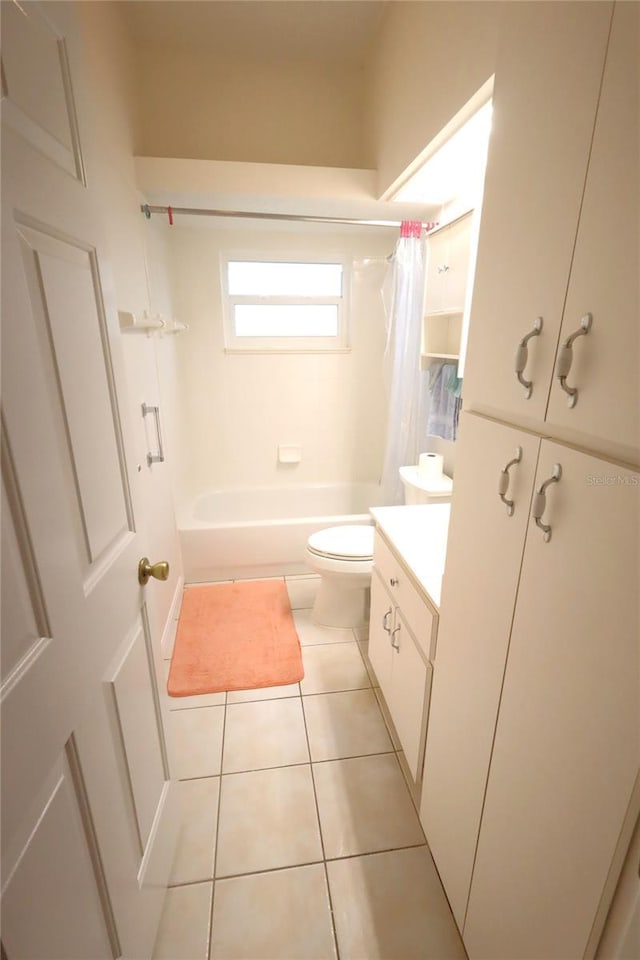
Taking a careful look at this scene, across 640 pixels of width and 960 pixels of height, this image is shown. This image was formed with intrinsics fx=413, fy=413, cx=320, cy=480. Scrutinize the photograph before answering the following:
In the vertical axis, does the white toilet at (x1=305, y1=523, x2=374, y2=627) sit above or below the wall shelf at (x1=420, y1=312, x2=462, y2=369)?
below

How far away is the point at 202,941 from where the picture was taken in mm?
1118

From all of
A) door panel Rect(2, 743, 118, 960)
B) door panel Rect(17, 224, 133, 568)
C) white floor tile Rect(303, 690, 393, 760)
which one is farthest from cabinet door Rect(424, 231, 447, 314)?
door panel Rect(2, 743, 118, 960)

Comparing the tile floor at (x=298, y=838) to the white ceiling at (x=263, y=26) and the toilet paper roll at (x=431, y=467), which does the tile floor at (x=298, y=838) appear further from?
the white ceiling at (x=263, y=26)

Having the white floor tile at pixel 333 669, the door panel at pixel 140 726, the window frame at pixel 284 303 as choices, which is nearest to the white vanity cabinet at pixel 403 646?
the white floor tile at pixel 333 669

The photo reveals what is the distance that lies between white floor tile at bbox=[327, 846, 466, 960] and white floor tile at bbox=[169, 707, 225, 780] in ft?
1.86

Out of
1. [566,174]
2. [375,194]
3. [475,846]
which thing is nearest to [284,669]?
[475,846]

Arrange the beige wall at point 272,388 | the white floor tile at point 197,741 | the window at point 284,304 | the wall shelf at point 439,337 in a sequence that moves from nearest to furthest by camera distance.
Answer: the white floor tile at point 197,741, the wall shelf at point 439,337, the beige wall at point 272,388, the window at point 284,304

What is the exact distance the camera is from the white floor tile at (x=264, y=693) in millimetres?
1887

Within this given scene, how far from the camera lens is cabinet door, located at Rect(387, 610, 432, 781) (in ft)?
4.17

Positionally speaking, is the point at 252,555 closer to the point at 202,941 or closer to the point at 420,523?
the point at 420,523

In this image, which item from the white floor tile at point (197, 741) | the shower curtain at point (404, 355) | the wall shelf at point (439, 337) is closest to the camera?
the white floor tile at point (197, 741)

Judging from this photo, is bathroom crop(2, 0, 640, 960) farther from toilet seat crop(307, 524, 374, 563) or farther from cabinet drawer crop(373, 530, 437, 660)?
toilet seat crop(307, 524, 374, 563)

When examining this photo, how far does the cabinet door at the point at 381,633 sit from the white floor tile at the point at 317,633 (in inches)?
16.5

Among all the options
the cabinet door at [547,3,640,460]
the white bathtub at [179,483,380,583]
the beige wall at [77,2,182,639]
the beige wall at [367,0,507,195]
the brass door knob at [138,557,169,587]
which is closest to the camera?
the cabinet door at [547,3,640,460]
